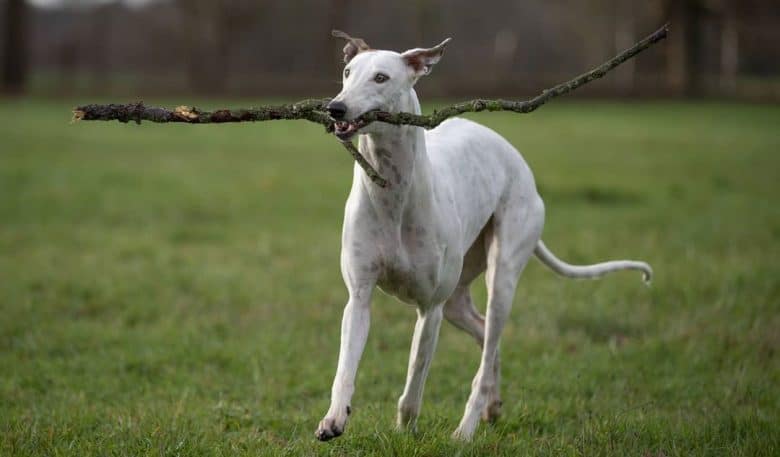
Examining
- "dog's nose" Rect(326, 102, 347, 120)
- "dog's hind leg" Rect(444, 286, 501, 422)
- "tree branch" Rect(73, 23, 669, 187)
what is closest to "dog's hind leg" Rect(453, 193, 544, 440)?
"dog's hind leg" Rect(444, 286, 501, 422)

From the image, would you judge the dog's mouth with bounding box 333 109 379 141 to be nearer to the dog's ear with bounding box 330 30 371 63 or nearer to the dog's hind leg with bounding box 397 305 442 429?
the dog's ear with bounding box 330 30 371 63

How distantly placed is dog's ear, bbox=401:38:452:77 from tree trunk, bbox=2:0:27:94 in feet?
122

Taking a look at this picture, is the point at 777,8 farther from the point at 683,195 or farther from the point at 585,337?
the point at 585,337

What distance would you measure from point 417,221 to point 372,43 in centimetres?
4494

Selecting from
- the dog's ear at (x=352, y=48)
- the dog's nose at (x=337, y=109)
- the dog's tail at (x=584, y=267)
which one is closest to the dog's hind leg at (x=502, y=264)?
the dog's tail at (x=584, y=267)

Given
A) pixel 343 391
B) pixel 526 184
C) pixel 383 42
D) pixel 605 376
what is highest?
pixel 383 42

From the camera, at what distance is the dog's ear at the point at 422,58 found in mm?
4695

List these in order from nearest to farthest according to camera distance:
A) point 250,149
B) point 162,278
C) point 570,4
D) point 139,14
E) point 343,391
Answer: point 343,391 → point 162,278 → point 250,149 → point 570,4 → point 139,14

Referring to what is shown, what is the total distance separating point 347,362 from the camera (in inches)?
180

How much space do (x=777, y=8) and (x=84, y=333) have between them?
43.0 metres

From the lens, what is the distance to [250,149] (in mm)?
23312

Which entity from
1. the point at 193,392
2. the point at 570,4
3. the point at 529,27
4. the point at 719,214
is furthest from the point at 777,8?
the point at 193,392

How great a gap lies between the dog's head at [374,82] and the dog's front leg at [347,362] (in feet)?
2.82

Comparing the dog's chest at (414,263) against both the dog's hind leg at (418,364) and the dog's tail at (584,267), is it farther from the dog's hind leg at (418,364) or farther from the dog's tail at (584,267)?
the dog's tail at (584,267)
